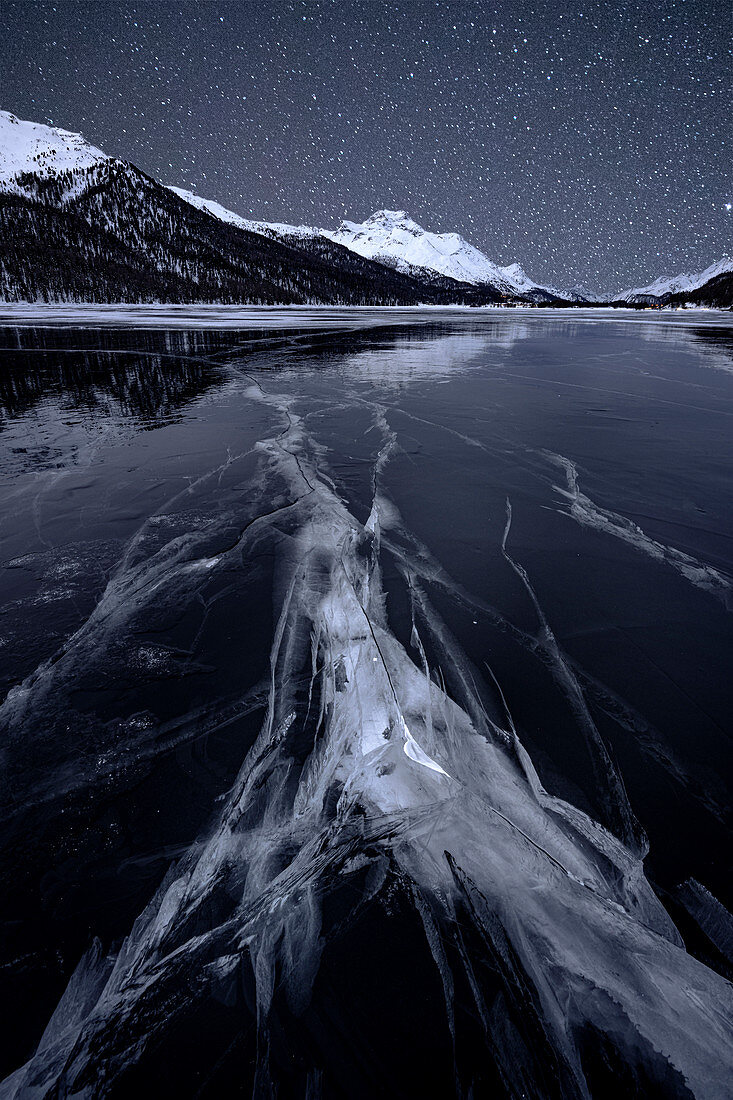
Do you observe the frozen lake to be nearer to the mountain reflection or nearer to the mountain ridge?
the mountain reflection

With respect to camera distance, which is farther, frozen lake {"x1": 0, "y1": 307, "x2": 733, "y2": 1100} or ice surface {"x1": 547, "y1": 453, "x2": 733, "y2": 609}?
ice surface {"x1": 547, "y1": 453, "x2": 733, "y2": 609}

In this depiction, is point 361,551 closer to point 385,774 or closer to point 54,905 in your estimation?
point 385,774

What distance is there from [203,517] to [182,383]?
344 inches

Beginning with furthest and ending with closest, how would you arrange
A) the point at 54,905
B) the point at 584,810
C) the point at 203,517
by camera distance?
the point at 203,517 → the point at 584,810 → the point at 54,905

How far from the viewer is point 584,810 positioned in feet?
7.08

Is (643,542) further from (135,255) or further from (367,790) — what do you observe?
(135,255)

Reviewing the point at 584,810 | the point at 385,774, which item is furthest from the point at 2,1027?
the point at 584,810

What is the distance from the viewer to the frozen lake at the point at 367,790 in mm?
1513

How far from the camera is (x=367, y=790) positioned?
2.26 meters

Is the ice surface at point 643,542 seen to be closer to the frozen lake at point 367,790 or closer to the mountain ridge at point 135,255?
the frozen lake at point 367,790

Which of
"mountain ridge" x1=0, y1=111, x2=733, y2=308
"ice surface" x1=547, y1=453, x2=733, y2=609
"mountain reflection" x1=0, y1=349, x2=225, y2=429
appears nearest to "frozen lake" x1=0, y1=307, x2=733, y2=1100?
"ice surface" x1=547, y1=453, x2=733, y2=609

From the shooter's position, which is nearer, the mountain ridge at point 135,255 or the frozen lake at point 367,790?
the frozen lake at point 367,790

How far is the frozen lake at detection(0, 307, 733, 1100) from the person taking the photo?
4.96ft

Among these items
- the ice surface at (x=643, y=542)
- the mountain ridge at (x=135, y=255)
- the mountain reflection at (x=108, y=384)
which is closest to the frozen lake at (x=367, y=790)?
the ice surface at (x=643, y=542)
